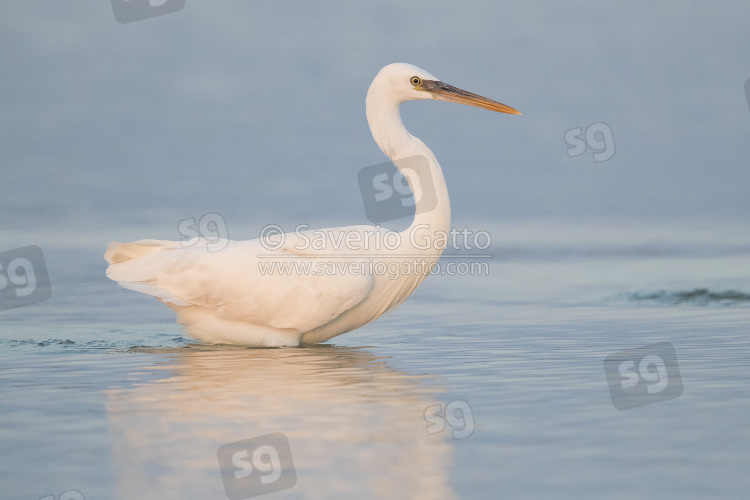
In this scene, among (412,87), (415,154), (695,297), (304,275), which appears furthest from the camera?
(695,297)

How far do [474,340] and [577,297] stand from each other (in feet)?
11.2

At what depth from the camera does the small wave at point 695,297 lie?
11008 mm

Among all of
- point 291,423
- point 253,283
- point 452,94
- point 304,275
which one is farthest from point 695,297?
point 291,423

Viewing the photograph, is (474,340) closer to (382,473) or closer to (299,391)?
(299,391)

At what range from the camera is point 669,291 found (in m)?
11.9

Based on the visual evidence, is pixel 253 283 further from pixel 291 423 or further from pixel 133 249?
pixel 291 423

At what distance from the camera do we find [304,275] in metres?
8.34

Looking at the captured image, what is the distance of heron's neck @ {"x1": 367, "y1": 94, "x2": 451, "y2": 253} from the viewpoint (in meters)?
8.40

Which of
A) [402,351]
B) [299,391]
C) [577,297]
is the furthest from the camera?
[577,297]

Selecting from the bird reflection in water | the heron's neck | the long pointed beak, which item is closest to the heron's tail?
the bird reflection in water

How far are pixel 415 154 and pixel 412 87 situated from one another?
647mm

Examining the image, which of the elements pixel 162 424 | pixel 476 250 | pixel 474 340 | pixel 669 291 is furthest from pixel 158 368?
pixel 476 250

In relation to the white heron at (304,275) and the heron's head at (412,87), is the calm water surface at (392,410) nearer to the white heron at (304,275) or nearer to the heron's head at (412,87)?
the white heron at (304,275)

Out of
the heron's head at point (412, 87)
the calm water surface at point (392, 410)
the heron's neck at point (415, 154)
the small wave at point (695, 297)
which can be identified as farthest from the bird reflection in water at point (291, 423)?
the small wave at point (695, 297)
